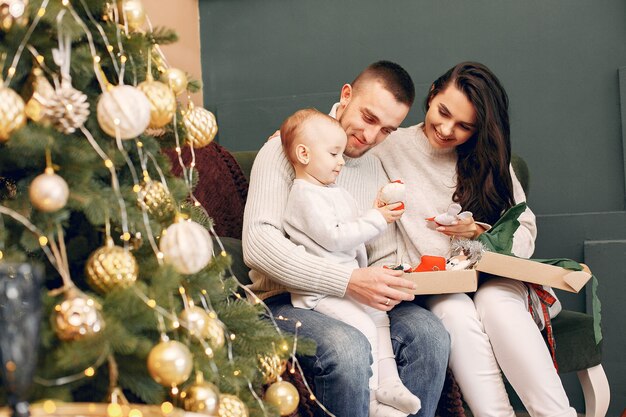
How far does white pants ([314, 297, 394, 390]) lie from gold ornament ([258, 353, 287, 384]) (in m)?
0.37

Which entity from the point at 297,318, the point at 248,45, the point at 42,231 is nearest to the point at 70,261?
the point at 42,231

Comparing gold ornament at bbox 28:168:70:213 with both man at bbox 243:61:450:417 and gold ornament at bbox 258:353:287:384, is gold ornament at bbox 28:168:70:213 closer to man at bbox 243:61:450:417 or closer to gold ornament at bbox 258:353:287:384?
gold ornament at bbox 258:353:287:384

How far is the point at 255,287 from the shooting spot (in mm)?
1886

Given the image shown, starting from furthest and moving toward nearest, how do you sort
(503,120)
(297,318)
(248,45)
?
(248,45), (503,120), (297,318)

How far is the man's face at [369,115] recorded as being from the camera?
6.52 ft

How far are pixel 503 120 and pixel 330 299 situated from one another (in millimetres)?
823

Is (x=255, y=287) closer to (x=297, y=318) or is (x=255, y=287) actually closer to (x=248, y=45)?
(x=297, y=318)

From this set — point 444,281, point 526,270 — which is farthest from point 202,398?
point 526,270

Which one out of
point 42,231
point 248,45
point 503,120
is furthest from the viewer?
point 248,45

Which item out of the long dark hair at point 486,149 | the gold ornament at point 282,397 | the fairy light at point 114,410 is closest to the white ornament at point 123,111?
the fairy light at point 114,410

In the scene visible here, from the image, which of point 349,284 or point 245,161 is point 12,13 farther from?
point 245,161

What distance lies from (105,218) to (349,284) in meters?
0.79

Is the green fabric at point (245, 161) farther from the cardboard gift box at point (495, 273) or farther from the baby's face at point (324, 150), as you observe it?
the cardboard gift box at point (495, 273)

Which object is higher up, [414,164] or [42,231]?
[42,231]
